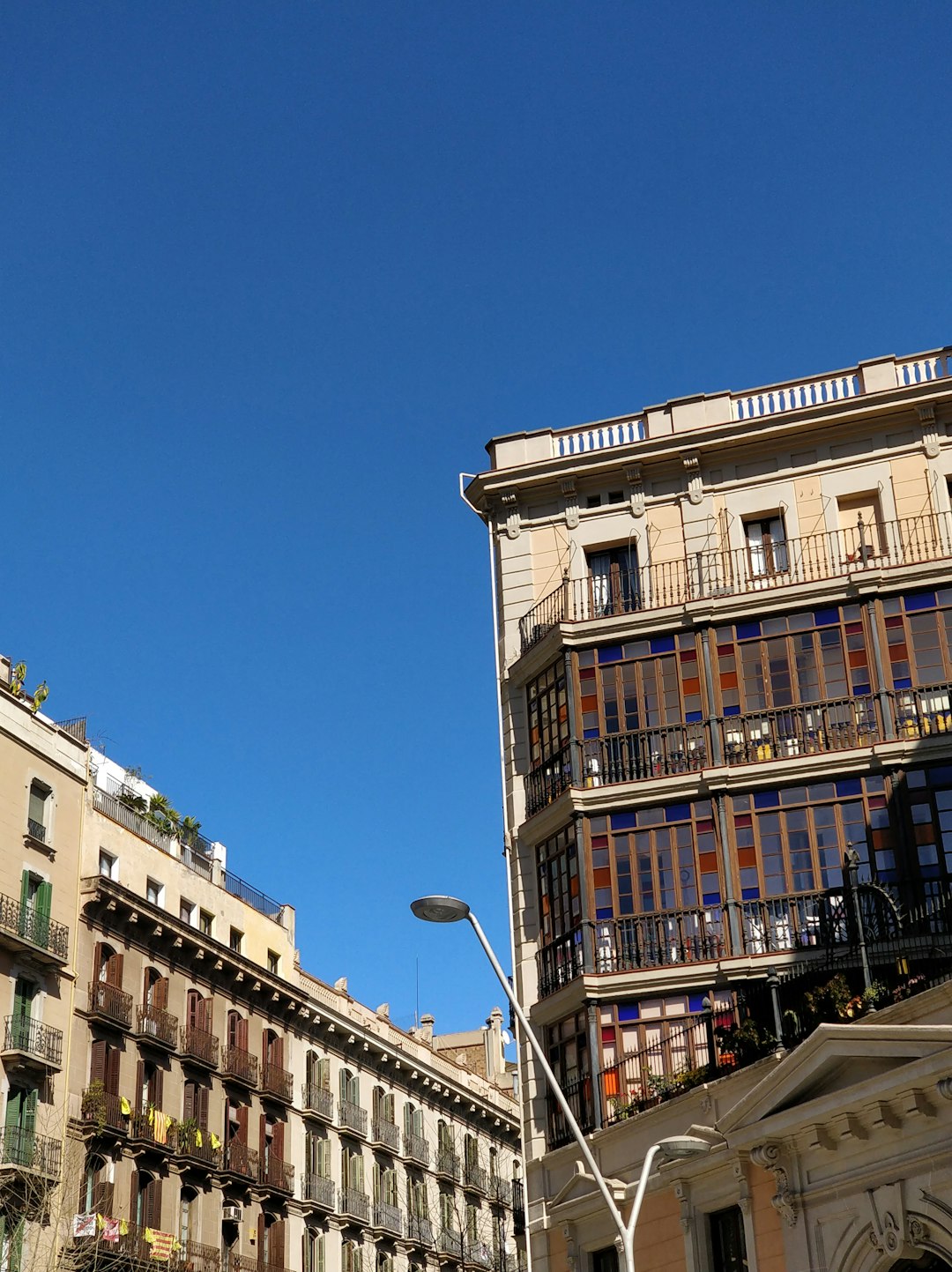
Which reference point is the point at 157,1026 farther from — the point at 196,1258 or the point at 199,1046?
the point at 196,1258

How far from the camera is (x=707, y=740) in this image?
35.2m

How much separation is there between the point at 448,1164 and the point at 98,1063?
2523 centimetres

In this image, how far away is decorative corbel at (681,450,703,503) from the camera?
38.5 m

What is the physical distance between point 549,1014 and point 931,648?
36.7ft

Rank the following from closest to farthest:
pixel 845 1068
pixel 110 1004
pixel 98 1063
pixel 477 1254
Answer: pixel 845 1068
pixel 98 1063
pixel 110 1004
pixel 477 1254

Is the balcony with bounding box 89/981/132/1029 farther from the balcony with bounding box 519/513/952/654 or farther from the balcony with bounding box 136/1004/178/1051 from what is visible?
the balcony with bounding box 519/513/952/654

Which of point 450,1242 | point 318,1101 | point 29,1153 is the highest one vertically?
point 318,1101

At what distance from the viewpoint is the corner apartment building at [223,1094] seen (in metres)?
49.1

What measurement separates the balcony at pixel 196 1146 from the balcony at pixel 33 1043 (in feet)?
19.4

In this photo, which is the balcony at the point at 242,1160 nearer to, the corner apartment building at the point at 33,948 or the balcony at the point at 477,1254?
the corner apartment building at the point at 33,948

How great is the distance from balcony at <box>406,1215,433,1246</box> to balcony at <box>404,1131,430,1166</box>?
2184 millimetres

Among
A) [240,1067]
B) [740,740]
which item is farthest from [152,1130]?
[740,740]

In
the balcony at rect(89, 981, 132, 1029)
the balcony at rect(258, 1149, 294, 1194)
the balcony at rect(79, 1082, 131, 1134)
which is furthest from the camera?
the balcony at rect(258, 1149, 294, 1194)

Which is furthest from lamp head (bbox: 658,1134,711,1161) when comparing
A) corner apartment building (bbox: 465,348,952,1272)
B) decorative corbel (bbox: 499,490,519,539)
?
decorative corbel (bbox: 499,490,519,539)
